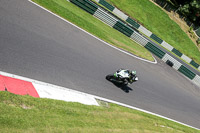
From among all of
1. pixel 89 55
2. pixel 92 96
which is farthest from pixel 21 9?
pixel 92 96

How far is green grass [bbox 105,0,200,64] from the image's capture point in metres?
39.8

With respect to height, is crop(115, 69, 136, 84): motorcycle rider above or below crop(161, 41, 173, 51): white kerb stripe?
below

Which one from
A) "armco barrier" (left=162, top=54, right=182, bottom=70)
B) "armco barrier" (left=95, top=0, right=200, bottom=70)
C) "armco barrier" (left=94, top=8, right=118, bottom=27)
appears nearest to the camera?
"armco barrier" (left=94, top=8, right=118, bottom=27)

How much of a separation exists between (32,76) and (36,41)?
3.44 metres

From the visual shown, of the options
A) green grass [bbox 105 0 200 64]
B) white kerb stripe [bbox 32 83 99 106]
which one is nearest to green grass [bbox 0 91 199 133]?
white kerb stripe [bbox 32 83 99 106]

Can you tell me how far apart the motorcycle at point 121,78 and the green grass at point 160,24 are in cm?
2510

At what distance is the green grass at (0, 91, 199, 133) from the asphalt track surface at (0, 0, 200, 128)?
1.85 metres

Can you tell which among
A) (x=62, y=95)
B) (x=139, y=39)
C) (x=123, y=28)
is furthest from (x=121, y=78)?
(x=139, y=39)

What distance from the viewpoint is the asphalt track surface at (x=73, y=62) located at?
1219 centimetres

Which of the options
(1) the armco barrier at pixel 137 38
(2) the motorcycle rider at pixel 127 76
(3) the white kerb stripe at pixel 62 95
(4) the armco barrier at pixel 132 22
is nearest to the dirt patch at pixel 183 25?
(4) the armco barrier at pixel 132 22

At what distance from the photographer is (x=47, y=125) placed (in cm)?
843

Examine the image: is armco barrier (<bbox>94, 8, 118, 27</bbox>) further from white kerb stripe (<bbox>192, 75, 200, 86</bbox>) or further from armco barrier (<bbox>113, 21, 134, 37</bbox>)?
white kerb stripe (<bbox>192, 75, 200, 86</bbox>)

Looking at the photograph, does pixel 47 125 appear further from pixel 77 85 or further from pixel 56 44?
pixel 56 44

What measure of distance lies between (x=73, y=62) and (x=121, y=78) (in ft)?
11.2
